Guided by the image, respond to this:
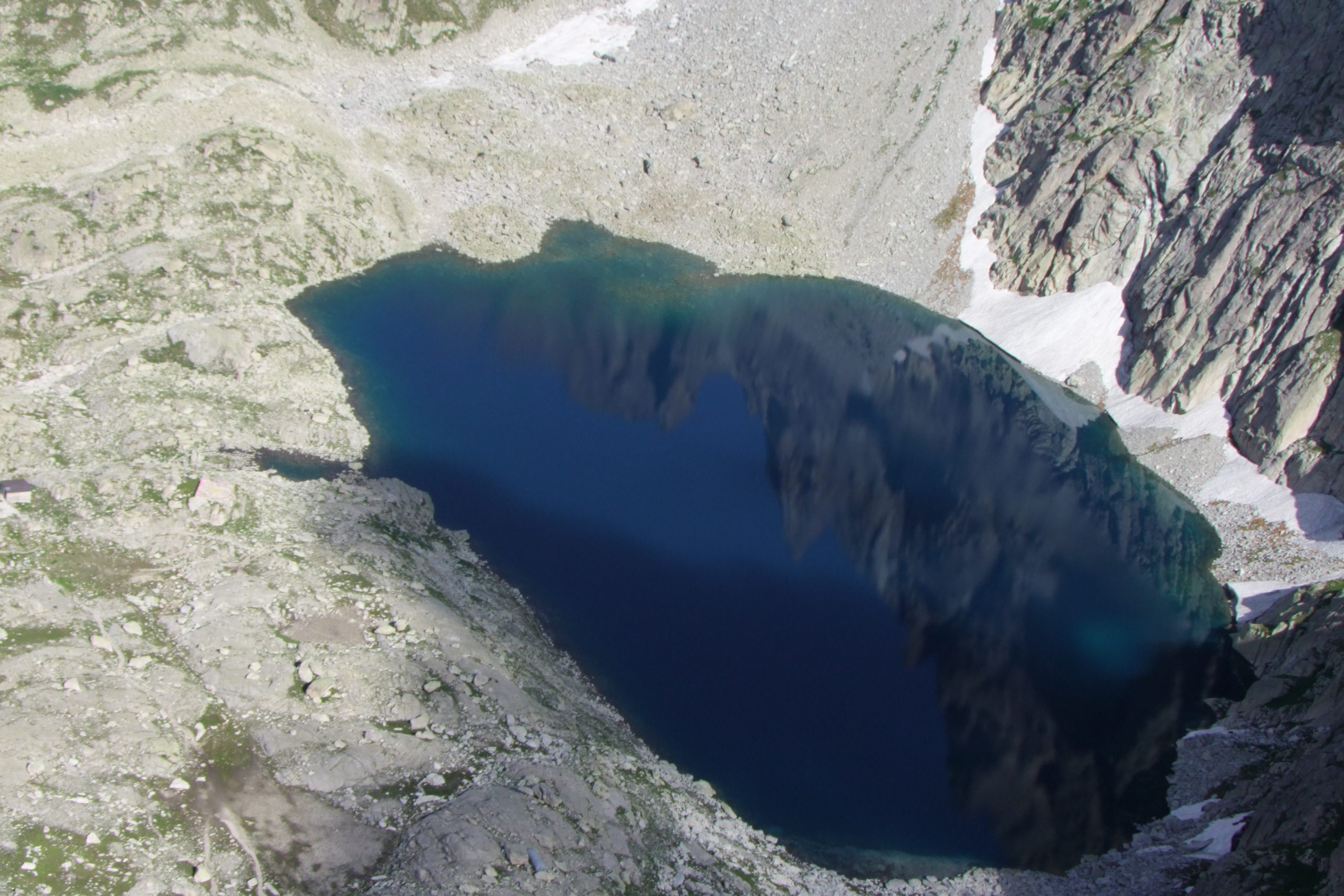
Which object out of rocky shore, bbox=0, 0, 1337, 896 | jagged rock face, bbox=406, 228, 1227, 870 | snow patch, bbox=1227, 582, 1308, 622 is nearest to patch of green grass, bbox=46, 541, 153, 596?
rocky shore, bbox=0, 0, 1337, 896

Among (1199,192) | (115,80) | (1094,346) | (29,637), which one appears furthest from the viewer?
(1094,346)

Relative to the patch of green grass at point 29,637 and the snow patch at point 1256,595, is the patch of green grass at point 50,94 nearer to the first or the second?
the patch of green grass at point 29,637

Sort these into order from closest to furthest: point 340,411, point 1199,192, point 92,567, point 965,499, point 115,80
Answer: point 92,567 < point 340,411 < point 965,499 < point 115,80 < point 1199,192

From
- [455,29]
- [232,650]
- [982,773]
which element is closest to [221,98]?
[455,29]

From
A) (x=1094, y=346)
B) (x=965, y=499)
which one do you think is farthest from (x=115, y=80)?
(x=1094, y=346)

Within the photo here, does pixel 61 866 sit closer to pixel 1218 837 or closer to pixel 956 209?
pixel 1218 837

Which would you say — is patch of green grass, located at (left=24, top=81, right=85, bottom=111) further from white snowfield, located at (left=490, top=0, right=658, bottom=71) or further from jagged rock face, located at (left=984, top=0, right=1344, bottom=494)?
jagged rock face, located at (left=984, top=0, right=1344, bottom=494)

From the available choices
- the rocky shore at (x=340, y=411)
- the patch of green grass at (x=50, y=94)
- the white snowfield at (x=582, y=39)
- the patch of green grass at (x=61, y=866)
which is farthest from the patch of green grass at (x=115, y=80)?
the patch of green grass at (x=61, y=866)

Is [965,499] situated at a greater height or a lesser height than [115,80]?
lesser
